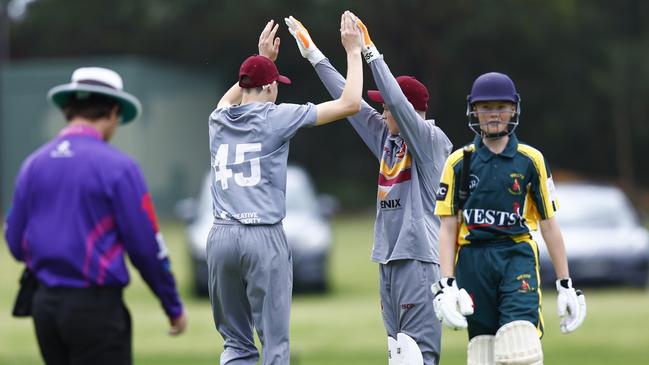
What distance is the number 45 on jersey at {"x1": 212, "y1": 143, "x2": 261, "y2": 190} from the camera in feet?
24.4

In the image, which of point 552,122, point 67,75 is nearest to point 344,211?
point 552,122

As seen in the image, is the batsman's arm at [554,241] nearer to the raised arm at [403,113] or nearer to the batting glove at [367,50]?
the raised arm at [403,113]

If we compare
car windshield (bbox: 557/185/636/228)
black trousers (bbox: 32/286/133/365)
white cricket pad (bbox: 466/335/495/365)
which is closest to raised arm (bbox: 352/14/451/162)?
white cricket pad (bbox: 466/335/495/365)

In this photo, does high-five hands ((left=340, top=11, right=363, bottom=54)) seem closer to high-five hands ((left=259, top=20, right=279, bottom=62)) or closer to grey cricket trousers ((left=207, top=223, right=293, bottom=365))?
high-five hands ((left=259, top=20, right=279, bottom=62))

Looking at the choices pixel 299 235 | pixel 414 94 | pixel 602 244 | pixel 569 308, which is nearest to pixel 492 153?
pixel 414 94

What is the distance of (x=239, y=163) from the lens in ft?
24.5

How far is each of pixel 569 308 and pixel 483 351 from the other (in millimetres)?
582

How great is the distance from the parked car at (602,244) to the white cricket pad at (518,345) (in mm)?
12453

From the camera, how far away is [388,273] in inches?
311

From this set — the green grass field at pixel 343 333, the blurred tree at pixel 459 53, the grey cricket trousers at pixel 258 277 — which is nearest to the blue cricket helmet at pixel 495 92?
the grey cricket trousers at pixel 258 277

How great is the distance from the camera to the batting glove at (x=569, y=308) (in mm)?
7402

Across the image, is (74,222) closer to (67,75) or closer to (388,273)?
(388,273)

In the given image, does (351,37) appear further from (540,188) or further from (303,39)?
(540,188)

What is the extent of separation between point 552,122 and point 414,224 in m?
40.8
